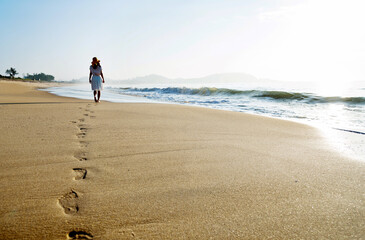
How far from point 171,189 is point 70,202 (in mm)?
561

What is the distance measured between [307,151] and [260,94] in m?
11.5

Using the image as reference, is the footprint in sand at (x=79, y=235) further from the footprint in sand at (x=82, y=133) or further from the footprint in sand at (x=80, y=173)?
the footprint in sand at (x=82, y=133)

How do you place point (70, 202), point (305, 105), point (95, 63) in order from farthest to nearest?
point (305, 105)
point (95, 63)
point (70, 202)

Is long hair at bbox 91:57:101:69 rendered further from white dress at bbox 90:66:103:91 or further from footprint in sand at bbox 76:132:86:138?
footprint in sand at bbox 76:132:86:138

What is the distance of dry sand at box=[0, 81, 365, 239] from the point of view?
0.95m

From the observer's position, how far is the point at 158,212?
41.6 inches

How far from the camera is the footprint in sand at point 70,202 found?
40.6 inches

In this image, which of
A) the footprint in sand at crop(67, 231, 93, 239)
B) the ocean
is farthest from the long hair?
the footprint in sand at crop(67, 231, 93, 239)

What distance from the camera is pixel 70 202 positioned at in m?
1.10

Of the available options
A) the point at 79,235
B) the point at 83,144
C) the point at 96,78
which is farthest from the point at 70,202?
the point at 96,78

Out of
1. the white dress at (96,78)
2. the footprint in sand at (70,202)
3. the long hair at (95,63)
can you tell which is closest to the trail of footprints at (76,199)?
the footprint in sand at (70,202)

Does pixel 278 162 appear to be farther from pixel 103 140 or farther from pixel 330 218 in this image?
pixel 103 140

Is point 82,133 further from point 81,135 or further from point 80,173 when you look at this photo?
point 80,173

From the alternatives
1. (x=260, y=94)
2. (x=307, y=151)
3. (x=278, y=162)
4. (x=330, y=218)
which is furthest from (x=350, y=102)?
(x=330, y=218)
